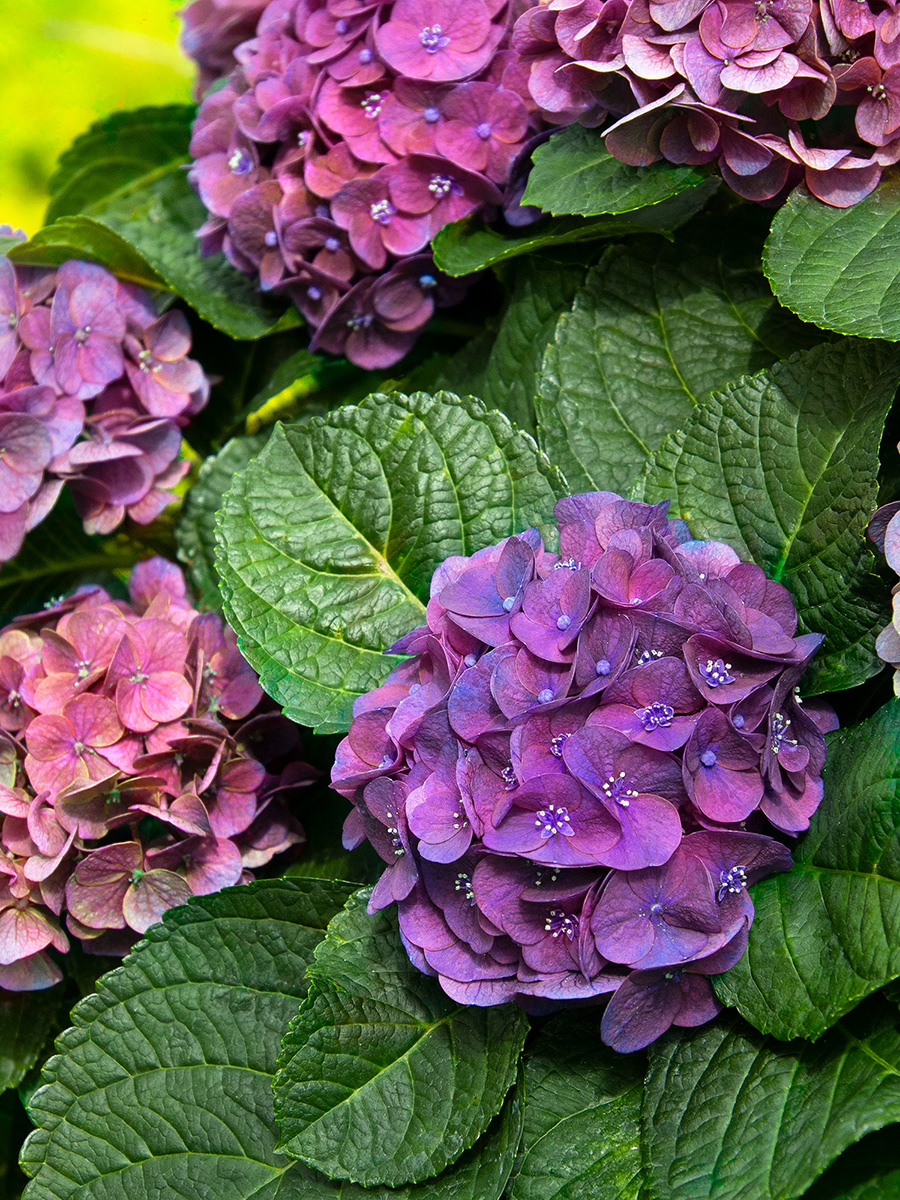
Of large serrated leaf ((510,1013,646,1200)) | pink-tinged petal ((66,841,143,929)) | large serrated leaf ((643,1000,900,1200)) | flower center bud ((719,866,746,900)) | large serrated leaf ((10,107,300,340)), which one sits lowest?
large serrated leaf ((510,1013,646,1200))

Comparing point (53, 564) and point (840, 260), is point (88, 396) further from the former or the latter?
point (840, 260)

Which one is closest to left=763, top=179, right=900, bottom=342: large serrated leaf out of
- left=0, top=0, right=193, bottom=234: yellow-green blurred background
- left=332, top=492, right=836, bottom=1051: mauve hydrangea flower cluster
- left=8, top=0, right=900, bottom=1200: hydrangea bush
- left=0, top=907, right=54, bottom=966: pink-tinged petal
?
left=8, top=0, right=900, bottom=1200: hydrangea bush

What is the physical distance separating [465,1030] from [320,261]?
68 centimetres

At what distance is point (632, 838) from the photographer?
0.65 meters

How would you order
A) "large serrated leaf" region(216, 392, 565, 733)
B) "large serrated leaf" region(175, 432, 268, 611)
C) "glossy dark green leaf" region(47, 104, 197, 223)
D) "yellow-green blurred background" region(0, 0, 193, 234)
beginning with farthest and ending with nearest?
"yellow-green blurred background" region(0, 0, 193, 234), "glossy dark green leaf" region(47, 104, 197, 223), "large serrated leaf" region(175, 432, 268, 611), "large serrated leaf" region(216, 392, 565, 733)

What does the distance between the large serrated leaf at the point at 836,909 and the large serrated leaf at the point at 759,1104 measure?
0.13 feet

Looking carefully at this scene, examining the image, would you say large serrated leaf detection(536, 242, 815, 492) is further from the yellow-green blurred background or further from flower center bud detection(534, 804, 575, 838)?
the yellow-green blurred background

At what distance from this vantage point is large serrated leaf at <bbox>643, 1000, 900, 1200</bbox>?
625 millimetres

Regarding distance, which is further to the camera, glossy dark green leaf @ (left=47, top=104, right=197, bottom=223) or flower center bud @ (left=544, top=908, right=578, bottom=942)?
glossy dark green leaf @ (left=47, top=104, right=197, bottom=223)

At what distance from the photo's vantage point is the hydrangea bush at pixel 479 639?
67 cm

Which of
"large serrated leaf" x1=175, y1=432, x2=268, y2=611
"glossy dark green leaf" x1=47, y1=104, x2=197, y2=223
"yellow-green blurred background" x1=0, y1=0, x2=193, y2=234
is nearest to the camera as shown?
"large serrated leaf" x1=175, y1=432, x2=268, y2=611

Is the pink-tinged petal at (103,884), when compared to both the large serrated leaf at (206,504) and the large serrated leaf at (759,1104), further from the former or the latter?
the large serrated leaf at (759,1104)

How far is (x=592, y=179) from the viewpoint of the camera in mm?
867

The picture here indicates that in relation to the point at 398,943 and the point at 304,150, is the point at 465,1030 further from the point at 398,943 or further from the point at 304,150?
the point at 304,150
